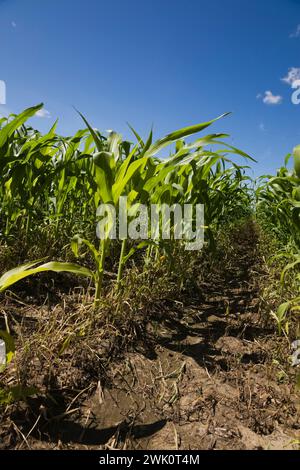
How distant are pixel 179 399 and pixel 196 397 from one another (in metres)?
0.05

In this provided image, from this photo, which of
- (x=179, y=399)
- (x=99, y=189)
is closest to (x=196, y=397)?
(x=179, y=399)

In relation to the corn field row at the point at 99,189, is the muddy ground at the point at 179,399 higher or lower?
lower

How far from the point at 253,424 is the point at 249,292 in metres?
1.03

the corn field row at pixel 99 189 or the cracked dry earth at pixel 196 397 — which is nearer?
the cracked dry earth at pixel 196 397

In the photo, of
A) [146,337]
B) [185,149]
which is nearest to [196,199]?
[185,149]

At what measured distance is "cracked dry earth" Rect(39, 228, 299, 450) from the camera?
76 centimetres

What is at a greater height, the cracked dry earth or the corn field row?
the corn field row

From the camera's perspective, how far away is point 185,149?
4.24ft

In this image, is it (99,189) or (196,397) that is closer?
(196,397)

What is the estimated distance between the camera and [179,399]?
0.90 metres

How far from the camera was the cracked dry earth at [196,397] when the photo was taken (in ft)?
2.48

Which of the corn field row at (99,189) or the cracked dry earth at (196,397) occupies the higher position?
the corn field row at (99,189)

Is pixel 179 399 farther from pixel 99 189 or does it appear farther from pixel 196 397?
pixel 99 189

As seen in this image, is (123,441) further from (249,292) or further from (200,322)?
(249,292)
